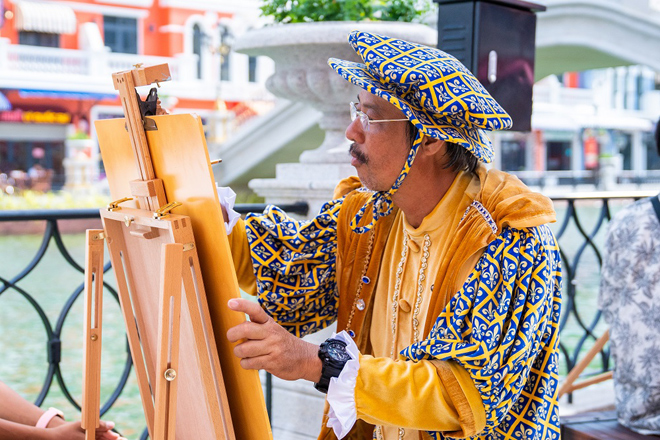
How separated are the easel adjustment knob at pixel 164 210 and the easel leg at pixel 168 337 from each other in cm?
10

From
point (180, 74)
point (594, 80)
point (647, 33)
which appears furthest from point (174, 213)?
point (594, 80)

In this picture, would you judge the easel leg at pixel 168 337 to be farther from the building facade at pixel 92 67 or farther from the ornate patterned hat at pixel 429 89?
the building facade at pixel 92 67

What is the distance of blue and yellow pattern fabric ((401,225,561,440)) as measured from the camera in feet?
5.41

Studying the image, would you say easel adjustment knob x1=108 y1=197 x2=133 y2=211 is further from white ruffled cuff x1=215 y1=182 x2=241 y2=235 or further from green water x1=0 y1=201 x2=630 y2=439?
green water x1=0 y1=201 x2=630 y2=439

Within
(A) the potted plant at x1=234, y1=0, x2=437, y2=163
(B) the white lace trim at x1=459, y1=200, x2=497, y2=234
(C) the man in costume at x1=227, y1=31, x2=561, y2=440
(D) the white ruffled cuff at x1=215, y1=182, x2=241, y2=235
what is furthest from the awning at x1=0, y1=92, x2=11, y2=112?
(B) the white lace trim at x1=459, y1=200, x2=497, y2=234

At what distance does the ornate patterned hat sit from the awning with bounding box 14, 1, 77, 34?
931 inches

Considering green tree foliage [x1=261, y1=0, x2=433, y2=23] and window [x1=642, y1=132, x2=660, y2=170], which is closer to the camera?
green tree foliage [x1=261, y1=0, x2=433, y2=23]

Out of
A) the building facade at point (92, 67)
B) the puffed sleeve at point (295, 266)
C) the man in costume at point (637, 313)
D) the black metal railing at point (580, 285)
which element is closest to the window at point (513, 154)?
the building facade at point (92, 67)

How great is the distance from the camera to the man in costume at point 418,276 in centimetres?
163

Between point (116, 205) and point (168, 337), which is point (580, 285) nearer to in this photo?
point (116, 205)

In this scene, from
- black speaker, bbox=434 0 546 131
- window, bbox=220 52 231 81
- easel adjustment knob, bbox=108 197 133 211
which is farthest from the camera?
window, bbox=220 52 231 81

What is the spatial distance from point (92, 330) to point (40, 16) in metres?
23.7

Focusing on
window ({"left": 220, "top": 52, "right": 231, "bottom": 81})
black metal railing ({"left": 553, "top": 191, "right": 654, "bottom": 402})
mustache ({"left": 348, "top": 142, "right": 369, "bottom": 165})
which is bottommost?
black metal railing ({"left": 553, "top": 191, "right": 654, "bottom": 402})

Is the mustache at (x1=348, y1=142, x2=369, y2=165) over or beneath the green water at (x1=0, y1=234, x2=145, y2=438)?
over
